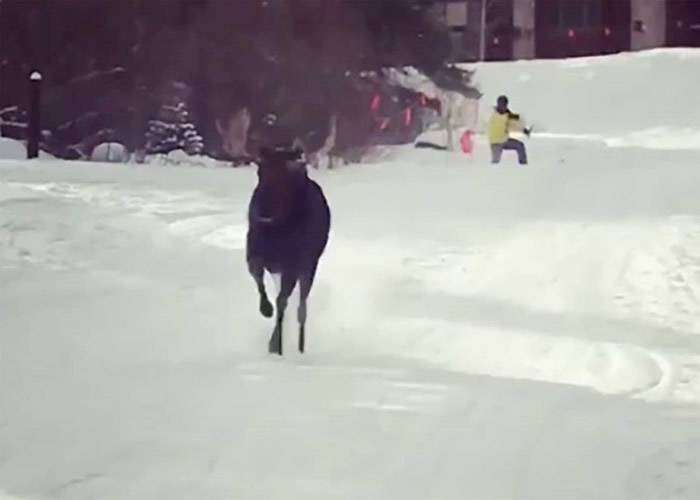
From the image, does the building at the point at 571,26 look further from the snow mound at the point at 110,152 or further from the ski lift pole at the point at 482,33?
the snow mound at the point at 110,152

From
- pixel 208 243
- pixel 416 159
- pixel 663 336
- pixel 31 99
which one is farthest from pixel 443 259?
pixel 416 159

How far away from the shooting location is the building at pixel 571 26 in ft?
187

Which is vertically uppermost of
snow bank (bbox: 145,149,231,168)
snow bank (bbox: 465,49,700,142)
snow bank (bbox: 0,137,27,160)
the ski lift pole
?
the ski lift pole

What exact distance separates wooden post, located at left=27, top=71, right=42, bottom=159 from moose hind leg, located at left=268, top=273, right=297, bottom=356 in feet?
41.2

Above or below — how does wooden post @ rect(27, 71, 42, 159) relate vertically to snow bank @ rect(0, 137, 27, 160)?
above

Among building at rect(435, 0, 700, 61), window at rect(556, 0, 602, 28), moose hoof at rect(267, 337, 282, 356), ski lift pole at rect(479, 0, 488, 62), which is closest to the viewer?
moose hoof at rect(267, 337, 282, 356)

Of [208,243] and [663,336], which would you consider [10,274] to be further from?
[663,336]

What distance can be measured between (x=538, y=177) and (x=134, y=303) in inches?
453

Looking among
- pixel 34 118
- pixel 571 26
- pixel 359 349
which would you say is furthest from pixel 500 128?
pixel 571 26

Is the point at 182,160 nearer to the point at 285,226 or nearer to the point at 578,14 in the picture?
the point at 285,226

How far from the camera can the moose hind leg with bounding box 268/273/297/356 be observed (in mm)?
9477

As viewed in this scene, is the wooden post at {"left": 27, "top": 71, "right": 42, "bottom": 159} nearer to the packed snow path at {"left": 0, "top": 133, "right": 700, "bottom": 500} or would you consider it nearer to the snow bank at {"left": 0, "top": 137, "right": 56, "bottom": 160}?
the snow bank at {"left": 0, "top": 137, "right": 56, "bottom": 160}

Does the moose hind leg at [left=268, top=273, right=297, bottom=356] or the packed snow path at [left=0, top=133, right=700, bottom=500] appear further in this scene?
the moose hind leg at [left=268, top=273, right=297, bottom=356]

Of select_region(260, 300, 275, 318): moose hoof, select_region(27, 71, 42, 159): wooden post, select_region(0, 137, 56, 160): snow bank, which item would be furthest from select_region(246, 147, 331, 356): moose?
select_region(0, 137, 56, 160): snow bank
